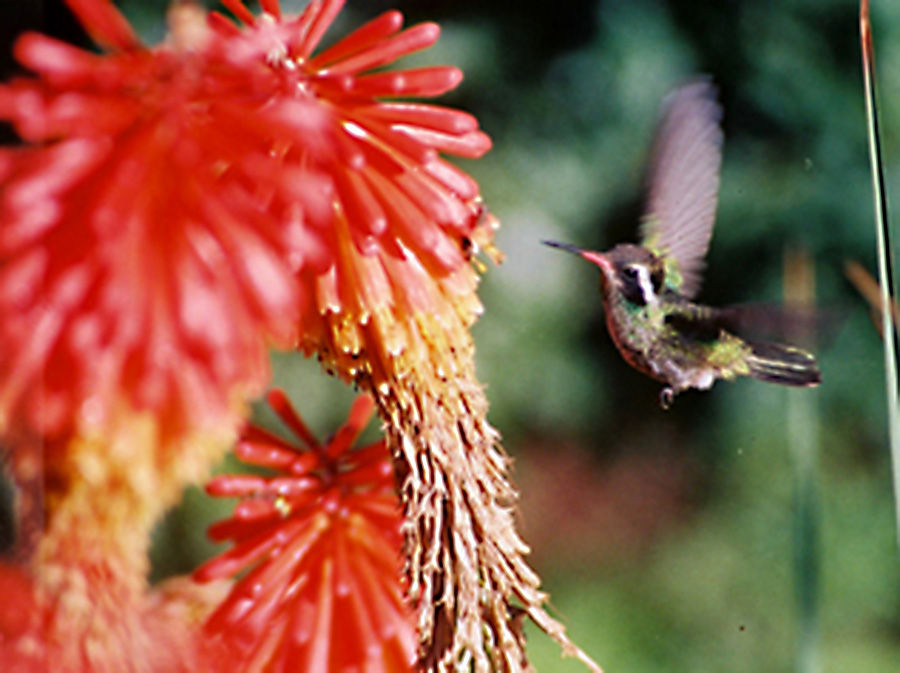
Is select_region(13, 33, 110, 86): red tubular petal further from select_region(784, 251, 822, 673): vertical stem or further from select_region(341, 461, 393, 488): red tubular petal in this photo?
select_region(784, 251, 822, 673): vertical stem

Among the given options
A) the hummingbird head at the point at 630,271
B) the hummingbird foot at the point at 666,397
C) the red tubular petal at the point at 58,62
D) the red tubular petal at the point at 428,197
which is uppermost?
the hummingbird head at the point at 630,271

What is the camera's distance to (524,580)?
63cm

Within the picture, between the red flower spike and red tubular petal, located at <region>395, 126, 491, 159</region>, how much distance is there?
281 millimetres

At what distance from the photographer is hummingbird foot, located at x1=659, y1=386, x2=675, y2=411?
83 cm

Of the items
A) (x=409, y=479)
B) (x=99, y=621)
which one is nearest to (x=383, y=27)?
(x=409, y=479)

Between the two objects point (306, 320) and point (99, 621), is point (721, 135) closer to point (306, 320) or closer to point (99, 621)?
point (306, 320)

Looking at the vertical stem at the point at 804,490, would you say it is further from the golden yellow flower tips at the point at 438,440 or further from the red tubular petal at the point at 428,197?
the red tubular petal at the point at 428,197

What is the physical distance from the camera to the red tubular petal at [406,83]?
50 centimetres

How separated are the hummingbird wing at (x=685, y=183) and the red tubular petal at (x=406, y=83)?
33 centimetres

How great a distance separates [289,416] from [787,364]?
1.51ft

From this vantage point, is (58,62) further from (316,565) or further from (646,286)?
(646,286)

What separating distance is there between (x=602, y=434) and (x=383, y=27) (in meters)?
0.46

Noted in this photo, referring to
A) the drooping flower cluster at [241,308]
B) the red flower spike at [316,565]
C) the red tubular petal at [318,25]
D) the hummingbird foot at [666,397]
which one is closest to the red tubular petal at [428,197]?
the drooping flower cluster at [241,308]

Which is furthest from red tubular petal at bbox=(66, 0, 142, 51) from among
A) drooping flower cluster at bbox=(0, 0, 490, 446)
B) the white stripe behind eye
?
the white stripe behind eye
